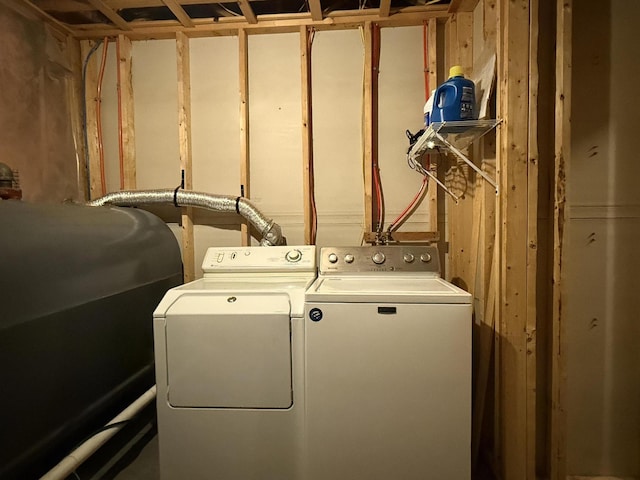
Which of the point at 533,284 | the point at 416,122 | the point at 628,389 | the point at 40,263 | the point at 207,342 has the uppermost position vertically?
the point at 416,122

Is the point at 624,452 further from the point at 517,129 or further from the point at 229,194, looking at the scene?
the point at 229,194

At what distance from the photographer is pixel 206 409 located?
1.40 m

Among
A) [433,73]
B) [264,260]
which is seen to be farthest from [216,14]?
[264,260]

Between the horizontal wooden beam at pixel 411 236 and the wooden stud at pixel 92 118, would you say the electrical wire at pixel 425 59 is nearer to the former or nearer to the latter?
the horizontal wooden beam at pixel 411 236

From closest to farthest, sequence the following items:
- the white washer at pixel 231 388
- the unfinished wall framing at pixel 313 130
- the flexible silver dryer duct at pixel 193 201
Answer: the white washer at pixel 231 388, the unfinished wall framing at pixel 313 130, the flexible silver dryer duct at pixel 193 201

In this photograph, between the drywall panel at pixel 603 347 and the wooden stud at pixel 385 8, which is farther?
the wooden stud at pixel 385 8

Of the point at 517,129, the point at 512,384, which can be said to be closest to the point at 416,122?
the point at 517,129

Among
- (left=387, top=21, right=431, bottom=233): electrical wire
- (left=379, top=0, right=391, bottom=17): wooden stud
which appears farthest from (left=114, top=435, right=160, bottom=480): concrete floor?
(left=379, top=0, right=391, bottom=17): wooden stud

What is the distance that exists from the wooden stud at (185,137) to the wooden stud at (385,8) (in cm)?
133

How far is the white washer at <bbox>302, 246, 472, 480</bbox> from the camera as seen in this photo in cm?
129

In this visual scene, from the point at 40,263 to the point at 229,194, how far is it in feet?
4.09

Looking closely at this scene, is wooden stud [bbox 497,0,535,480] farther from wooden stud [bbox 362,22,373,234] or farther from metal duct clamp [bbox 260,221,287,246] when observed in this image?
metal duct clamp [bbox 260,221,287,246]

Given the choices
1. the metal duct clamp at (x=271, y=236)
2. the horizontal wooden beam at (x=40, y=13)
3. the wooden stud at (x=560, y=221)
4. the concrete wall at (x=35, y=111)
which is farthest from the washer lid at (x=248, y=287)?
the horizontal wooden beam at (x=40, y=13)

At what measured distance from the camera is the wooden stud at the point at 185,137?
7.39 feet
